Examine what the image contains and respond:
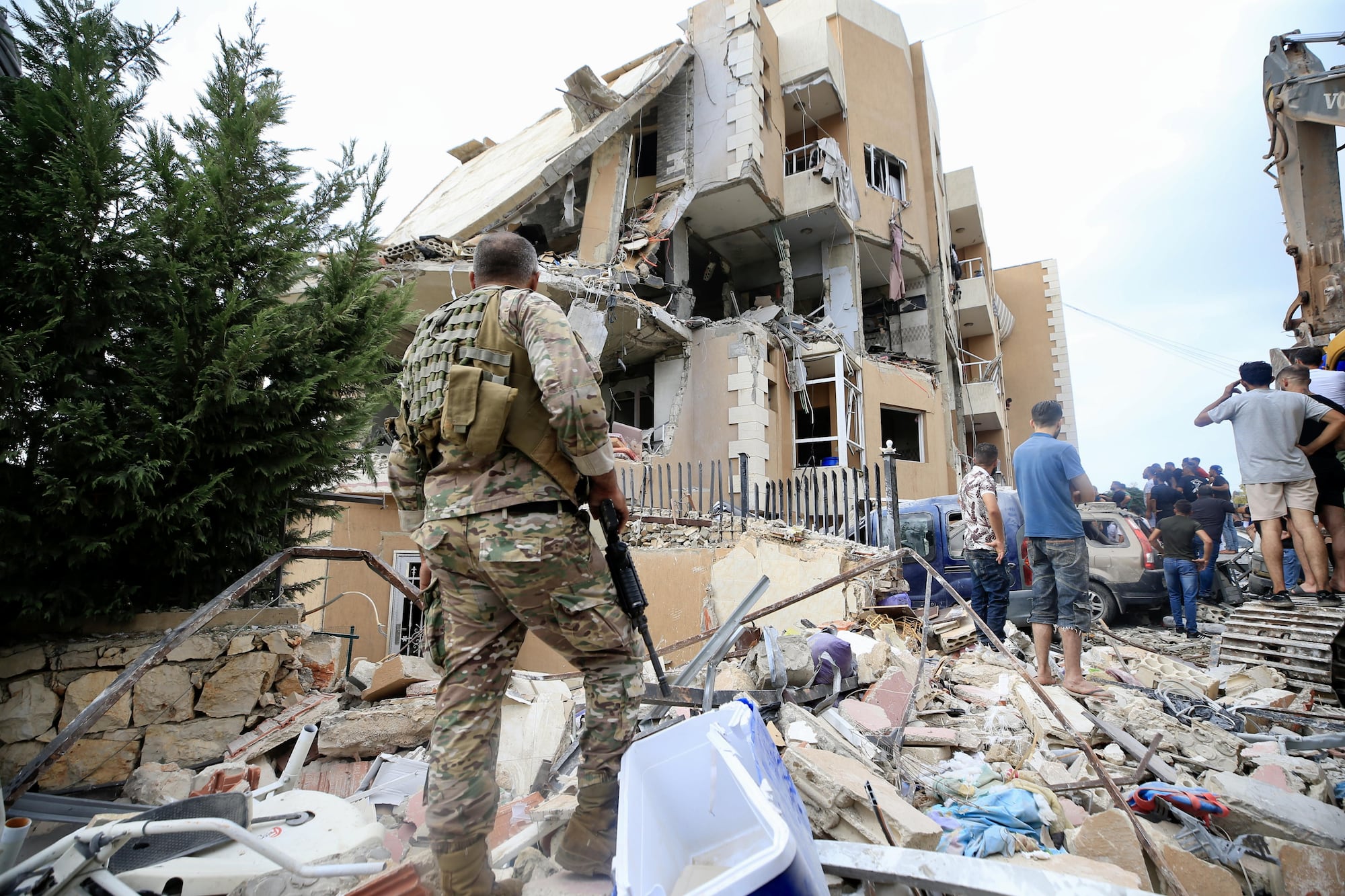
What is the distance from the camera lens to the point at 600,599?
185cm

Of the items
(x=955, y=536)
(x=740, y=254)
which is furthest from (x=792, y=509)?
(x=740, y=254)

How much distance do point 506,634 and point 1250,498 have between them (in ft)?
16.7

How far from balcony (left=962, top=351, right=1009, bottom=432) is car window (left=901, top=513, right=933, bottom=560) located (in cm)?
1276

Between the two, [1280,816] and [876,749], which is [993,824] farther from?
[1280,816]

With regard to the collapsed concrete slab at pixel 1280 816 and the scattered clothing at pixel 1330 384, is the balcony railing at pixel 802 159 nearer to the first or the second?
the scattered clothing at pixel 1330 384

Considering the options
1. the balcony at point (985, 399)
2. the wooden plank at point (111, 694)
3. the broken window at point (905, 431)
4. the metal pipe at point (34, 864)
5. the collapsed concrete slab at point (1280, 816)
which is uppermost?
the balcony at point (985, 399)

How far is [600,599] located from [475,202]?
12.2m

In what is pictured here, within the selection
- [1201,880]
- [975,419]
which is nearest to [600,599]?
[1201,880]

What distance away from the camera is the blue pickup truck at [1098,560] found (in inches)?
288

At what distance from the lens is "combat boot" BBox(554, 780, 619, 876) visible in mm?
1798

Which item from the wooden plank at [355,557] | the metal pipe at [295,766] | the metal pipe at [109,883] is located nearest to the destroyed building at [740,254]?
the wooden plank at [355,557]

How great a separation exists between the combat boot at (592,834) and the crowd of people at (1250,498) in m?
3.03

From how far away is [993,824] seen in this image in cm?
217

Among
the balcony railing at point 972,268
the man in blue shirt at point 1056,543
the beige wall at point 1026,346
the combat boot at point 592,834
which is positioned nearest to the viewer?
the combat boot at point 592,834
